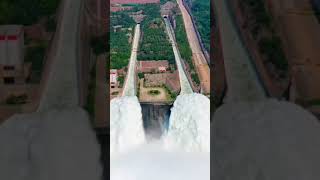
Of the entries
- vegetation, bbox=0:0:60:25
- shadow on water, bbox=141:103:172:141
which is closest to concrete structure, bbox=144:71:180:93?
shadow on water, bbox=141:103:172:141

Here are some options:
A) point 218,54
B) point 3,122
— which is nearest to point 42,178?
point 3,122

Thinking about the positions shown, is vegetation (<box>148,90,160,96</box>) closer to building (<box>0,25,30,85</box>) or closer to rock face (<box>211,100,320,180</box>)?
rock face (<box>211,100,320,180</box>)

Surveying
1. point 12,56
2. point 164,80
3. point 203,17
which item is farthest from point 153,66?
point 12,56

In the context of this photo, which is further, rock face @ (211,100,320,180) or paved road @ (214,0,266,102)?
paved road @ (214,0,266,102)

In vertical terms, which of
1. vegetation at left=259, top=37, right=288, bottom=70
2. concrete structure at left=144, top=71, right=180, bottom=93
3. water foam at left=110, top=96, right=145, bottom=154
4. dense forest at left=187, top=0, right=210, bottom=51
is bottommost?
water foam at left=110, top=96, right=145, bottom=154

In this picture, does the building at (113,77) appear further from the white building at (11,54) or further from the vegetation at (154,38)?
the white building at (11,54)

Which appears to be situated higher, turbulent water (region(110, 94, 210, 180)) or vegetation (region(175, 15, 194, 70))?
vegetation (region(175, 15, 194, 70))
